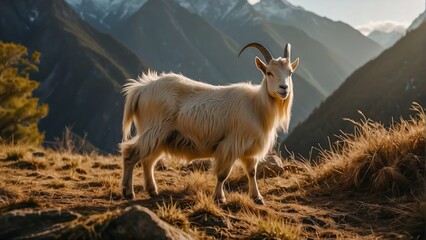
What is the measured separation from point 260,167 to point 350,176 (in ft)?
7.53

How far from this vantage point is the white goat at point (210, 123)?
702cm

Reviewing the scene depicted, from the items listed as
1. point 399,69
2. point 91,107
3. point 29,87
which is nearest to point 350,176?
point 29,87

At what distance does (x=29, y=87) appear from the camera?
94.4 feet

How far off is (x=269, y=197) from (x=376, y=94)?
13236 centimetres

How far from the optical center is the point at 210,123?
7.16 metres

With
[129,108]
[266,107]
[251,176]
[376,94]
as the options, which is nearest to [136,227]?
[251,176]

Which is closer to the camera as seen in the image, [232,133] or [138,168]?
[232,133]

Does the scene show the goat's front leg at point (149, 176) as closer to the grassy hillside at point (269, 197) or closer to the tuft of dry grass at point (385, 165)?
the grassy hillside at point (269, 197)

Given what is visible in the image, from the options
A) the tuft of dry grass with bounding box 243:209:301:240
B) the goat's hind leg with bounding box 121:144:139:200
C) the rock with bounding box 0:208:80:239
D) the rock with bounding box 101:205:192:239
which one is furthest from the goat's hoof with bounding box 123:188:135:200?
the rock with bounding box 101:205:192:239

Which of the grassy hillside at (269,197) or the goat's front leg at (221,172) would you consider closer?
the grassy hillside at (269,197)

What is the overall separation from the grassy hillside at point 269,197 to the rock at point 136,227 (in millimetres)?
72

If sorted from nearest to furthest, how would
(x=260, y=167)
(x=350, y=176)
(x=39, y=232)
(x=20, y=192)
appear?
(x=39, y=232)
(x=20, y=192)
(x=350, y=176)
(x=260, y=167)

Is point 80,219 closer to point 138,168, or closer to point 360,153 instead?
point 360,153

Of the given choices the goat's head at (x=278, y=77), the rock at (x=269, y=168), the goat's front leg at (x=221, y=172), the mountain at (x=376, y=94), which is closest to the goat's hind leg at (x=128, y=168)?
the goat's front leg at (x=221, y=172)
